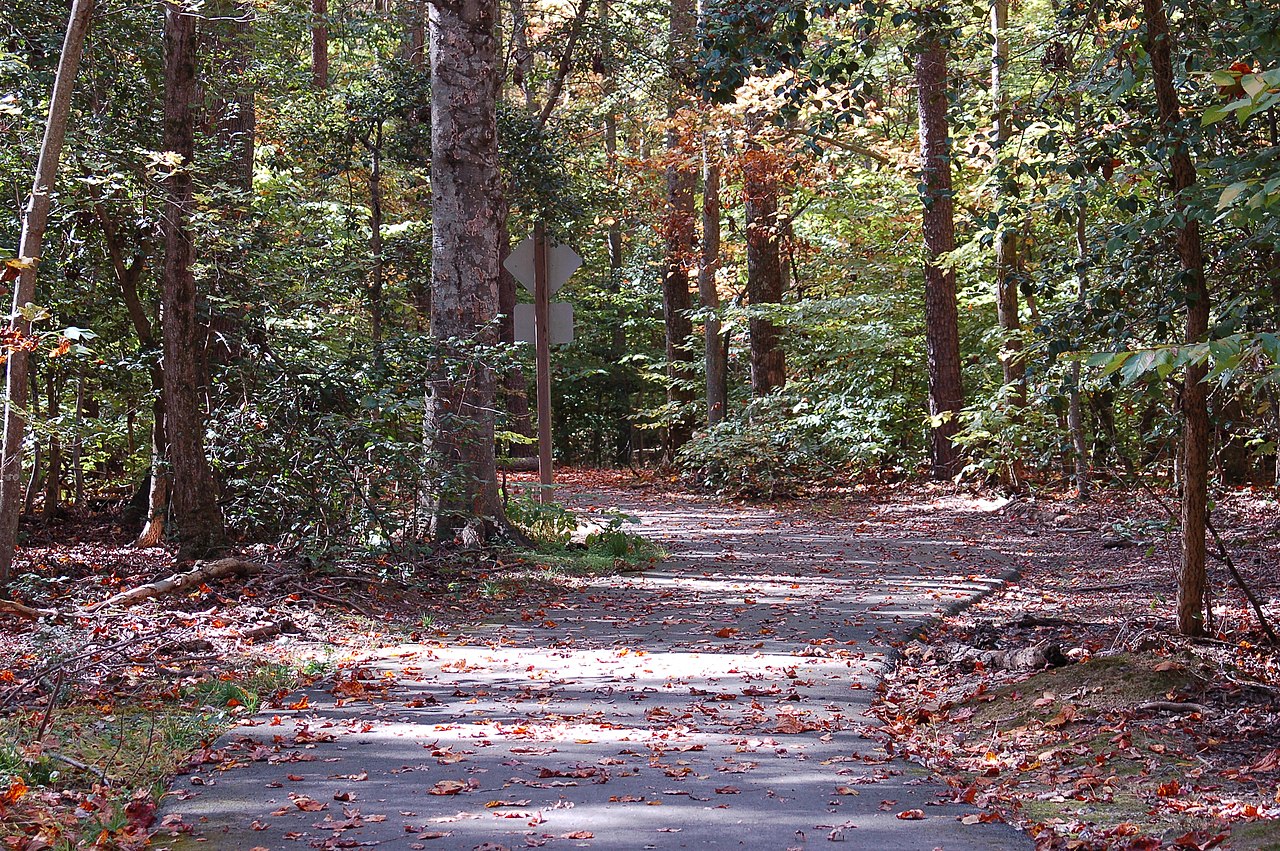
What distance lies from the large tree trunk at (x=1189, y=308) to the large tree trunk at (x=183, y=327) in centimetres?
685

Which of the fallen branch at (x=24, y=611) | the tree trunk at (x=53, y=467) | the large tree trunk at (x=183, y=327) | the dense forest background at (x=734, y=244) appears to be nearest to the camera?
the dense forest background at (x=734, y=244)

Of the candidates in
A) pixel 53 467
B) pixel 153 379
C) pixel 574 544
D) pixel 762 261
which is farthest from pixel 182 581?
pixel 762 261

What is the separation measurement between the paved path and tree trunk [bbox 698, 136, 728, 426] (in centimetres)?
1393

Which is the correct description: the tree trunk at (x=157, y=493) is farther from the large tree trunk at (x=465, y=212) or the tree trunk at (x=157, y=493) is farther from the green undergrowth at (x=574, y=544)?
the green undergrowth at (x=574, y=544)

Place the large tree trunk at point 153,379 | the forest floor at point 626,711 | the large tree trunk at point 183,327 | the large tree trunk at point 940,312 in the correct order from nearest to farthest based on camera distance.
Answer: the forest floor at point 626,711 → the large tree trunk at point 183,327 → the large tree trunk at point 153,379 → the large tree trunk at point 940,312

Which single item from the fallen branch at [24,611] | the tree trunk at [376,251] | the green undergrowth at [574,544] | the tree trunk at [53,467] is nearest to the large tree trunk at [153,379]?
the tree trunk at [53,467]

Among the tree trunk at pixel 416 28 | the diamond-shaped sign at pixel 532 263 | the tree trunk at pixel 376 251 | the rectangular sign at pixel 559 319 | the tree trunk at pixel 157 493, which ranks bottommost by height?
the tree trunk at pixel 157 493

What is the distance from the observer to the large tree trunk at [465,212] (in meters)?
10.8

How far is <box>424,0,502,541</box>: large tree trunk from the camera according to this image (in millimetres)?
10766

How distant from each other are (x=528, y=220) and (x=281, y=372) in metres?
11.0

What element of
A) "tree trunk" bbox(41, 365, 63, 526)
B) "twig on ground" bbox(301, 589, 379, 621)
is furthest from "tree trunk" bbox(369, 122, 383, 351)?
"twig on ground" bbox(301, 589, 379, 621)

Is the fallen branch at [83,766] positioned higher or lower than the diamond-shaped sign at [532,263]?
lower

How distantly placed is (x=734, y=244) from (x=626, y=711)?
21.5m

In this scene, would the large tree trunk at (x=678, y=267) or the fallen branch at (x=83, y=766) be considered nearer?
the fallen branch at (x=83, y=766)
